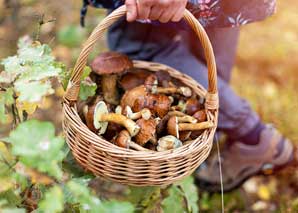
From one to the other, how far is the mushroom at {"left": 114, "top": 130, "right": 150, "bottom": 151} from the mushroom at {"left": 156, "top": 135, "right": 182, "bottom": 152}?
0.05m

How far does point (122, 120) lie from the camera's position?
1273 mm

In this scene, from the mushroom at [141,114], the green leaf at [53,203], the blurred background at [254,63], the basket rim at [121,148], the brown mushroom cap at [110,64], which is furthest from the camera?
the blurred background at [254,63]

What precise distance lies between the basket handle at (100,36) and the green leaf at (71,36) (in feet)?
4.54

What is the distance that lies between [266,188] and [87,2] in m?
1.07

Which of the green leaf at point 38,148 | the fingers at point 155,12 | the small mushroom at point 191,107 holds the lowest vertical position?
the small mushroom at point 191,107

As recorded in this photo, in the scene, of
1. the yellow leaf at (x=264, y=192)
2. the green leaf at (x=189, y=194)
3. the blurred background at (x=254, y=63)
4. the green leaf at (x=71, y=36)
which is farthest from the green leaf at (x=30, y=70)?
the green leaf at (x=71, y=36)

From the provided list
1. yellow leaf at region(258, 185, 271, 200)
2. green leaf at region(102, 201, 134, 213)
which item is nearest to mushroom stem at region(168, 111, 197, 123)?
green leaf at region(102, 201, 134, 213)

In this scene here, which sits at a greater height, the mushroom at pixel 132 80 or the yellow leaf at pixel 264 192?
the mushroom at pixel 132 80

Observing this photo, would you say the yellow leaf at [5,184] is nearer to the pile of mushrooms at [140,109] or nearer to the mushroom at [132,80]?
the pile of mushrooms at [140,109]

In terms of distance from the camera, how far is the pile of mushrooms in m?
1.26

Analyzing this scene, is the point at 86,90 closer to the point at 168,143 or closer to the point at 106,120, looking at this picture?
the point at 106,120

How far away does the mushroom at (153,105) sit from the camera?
1.33 metres

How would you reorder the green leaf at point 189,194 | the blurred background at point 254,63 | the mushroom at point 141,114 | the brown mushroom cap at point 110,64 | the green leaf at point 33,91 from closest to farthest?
the green leaf at point 33,91
the mushroom at point 141,114
the brown mushroom cap at point 110,64
the green leaf at point 189,194
the blurred background at point 254,63

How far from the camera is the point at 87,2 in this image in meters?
1.69
